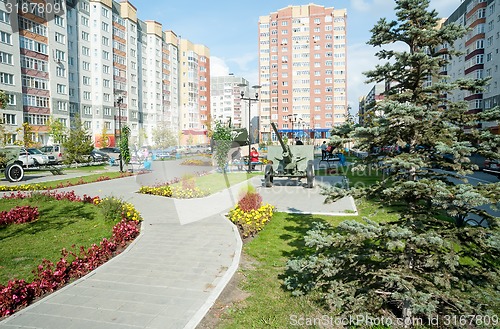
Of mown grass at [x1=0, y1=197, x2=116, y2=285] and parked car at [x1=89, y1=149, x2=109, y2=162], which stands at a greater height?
parked car at [x1=89, y1=149, x2=109, y2=162]

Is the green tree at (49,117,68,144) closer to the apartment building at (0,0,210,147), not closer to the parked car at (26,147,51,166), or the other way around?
the apartment building at (0,0,210,147)

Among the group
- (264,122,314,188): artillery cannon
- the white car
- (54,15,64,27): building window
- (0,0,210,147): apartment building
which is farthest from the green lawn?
(54,15,64,27): building window

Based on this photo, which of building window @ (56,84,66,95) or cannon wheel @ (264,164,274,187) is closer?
cannon wheel @ (264,164,274,187)

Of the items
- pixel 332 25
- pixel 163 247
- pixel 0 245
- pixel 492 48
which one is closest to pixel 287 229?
pixel 163 247

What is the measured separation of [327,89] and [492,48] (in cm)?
4042

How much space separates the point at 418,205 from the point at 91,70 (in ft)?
197

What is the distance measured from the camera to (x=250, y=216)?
928 cm

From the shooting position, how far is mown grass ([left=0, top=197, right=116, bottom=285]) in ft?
21.5

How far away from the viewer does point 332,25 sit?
8119 centimetres

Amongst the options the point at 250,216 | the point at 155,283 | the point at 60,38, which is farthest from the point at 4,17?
the point at 155,283

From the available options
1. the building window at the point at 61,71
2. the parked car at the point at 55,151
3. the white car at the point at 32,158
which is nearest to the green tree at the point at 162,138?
the building window at the point at 61,71

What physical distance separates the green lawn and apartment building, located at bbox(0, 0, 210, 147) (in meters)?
25.1

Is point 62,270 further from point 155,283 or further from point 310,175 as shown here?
point 310,175

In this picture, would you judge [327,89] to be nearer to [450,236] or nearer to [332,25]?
[332,25]
